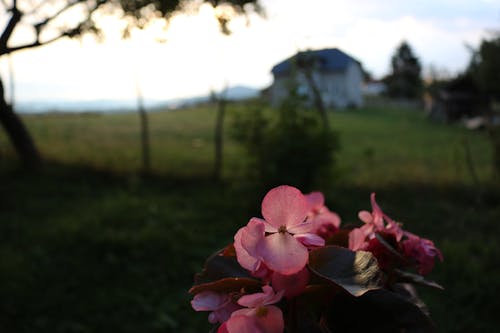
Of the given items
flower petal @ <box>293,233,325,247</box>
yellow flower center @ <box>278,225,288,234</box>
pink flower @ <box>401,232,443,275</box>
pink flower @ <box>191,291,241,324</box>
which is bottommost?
pink flower @ <box>401,232,443,275</box>

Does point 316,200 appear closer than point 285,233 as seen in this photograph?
No

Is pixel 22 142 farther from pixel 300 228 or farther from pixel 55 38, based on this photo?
pixel 300 228

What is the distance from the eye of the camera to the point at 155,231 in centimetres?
470

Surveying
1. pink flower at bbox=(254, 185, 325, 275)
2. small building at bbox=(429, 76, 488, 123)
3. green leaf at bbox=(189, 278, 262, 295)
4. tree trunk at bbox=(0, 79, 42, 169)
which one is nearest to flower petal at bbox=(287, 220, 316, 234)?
pink flower at bbox=(254, 185, 325, 275)

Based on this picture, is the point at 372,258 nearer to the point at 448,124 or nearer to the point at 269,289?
the point at 269,289

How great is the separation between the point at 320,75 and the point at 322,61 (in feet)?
1.29

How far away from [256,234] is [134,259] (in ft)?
12.5

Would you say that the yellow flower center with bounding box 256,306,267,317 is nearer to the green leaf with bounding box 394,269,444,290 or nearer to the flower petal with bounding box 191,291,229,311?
the flower petal with bounding box 191,291,229,311

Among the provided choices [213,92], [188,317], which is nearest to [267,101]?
[213,92]

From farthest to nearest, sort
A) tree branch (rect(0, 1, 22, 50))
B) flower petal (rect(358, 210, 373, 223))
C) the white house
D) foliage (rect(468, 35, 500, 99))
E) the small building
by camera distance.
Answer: the small building → foliage (rect(468, 35, 500, 99)) → the white house → tree branch (rect(0, 1, 22, 50)) → flower petal (rect(358, 210, 373, 223))

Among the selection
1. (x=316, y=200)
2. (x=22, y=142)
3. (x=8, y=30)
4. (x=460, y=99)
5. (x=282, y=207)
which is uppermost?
(x=8, y=30)


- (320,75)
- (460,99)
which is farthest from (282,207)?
(460,99)

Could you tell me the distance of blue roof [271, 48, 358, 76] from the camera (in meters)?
4.57

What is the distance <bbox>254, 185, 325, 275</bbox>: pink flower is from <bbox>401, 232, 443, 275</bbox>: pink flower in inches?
12.6
